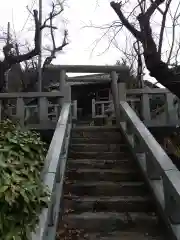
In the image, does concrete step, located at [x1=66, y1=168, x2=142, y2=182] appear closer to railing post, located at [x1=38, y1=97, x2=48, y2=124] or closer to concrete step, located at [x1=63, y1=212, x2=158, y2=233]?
concrete step, located at [x1=63, y1=212, x2=158, y2=233]

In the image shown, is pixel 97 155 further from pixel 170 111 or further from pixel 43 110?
pixel 170 111

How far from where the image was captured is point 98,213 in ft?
14.5

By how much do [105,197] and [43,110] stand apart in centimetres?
345

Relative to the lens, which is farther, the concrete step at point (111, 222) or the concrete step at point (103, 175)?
the concrete step at point (103, 175)

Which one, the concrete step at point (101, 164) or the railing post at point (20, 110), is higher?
the railing post at point (20, 110)

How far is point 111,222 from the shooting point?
4.24m

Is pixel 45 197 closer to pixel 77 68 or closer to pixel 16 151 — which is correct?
pixel 16 151

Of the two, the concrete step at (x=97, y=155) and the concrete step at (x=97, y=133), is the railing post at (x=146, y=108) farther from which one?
the concrete step at (x=97, y=155)

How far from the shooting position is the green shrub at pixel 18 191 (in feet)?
7.51

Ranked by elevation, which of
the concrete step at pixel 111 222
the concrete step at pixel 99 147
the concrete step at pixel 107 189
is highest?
the concrete step at pixel 99 147

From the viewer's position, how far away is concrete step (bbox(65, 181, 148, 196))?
16.2ft

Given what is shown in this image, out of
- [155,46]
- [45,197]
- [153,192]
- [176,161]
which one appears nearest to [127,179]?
[153,192]

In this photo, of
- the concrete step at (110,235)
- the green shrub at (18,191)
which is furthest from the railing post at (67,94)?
the green shrub at (18,191)

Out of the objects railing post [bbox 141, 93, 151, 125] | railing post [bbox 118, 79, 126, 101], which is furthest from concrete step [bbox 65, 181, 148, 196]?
railing post [bbox 118, 79, 126, 101]
